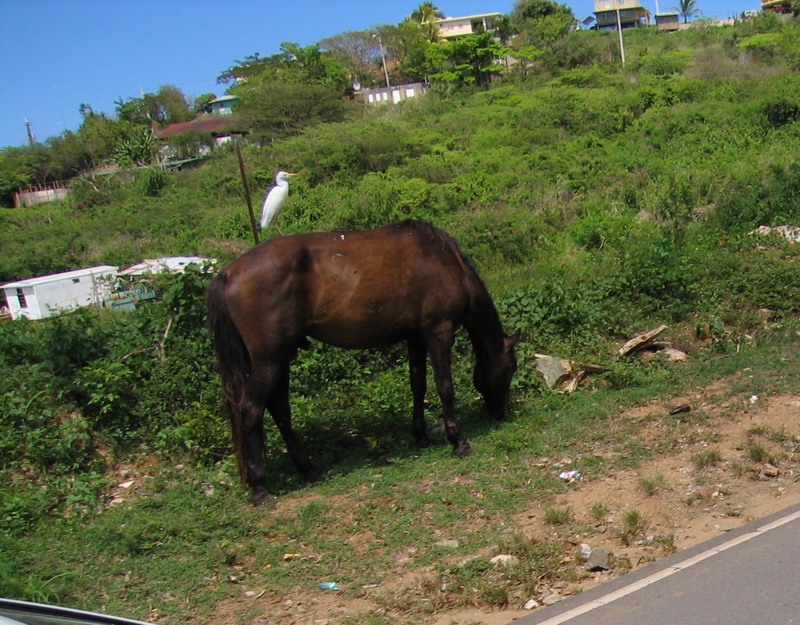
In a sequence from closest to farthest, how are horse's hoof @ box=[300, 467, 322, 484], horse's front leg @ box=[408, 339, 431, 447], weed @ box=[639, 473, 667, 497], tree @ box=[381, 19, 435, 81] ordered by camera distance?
1. weed @ box=[639, 473, 667, 497]
2. horse's hoof @ box=[300, 467, 322, 484]
3. horse's front leg @ box=[408, 339, 431, 447]
4. tree @ box=[381, 19, 435, 81]

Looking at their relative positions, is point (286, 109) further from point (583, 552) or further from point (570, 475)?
point (583, 552)

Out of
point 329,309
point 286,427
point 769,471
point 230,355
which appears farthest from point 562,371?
point 230,355

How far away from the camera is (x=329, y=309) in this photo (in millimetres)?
6742

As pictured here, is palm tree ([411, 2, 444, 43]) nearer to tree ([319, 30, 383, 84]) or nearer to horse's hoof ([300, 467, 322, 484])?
tree ([319, 30, 383, 84])

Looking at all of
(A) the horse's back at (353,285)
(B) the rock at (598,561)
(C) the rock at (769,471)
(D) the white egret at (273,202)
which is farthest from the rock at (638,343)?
(D) the white egret at (273,202)

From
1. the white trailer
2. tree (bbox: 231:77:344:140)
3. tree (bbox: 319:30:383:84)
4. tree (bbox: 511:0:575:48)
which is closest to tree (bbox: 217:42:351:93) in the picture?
tree (bbox: 319:30:383:84)

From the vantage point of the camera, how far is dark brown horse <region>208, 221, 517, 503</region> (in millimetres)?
6512

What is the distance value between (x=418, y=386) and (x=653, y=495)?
2.33m

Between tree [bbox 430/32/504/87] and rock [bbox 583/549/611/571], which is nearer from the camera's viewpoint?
rock [bbox 583/549/611/571]

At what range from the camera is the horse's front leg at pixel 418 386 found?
24.2ft

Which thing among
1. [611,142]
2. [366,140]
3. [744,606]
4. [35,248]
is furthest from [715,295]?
[35,248]

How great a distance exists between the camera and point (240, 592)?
5016 millimetres

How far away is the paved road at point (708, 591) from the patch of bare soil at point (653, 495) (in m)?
0.15

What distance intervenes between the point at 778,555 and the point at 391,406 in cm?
412
